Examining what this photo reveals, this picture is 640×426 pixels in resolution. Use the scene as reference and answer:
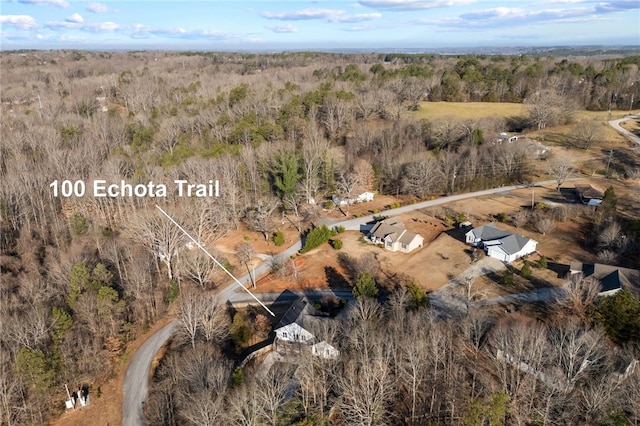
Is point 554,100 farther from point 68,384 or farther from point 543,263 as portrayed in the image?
point 68,384

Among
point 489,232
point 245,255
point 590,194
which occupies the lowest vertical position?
point 245,255

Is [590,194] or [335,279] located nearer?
[335,279]

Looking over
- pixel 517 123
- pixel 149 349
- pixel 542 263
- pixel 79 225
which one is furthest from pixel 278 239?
pixel 517 123

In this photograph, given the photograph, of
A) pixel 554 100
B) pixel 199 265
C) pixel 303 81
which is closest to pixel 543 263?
pixel 199 265

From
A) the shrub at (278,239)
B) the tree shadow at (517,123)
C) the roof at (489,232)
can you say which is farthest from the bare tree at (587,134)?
the shrub at (278,239)

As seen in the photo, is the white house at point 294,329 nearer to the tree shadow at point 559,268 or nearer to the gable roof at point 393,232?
the gable roof at point 393,232

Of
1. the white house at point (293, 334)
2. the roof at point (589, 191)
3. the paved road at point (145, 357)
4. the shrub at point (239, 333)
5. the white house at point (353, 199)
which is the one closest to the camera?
the paved road at point (145, 357)

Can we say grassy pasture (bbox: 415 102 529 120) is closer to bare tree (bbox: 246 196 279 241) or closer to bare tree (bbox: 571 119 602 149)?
bare tree (bbox: 571 119 602 149)

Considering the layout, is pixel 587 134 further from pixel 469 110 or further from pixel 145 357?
pixel 145 357
